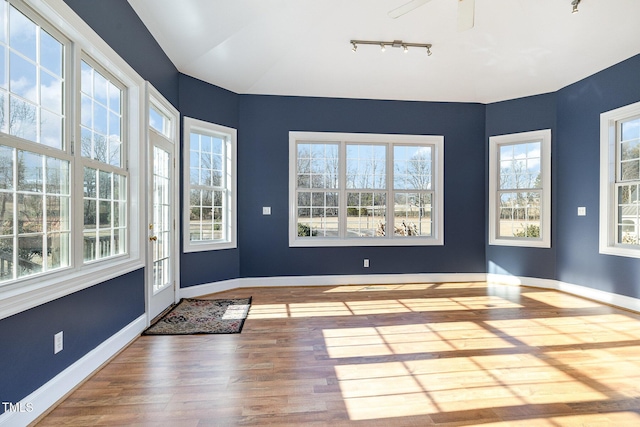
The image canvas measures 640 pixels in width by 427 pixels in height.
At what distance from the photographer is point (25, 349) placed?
181cm

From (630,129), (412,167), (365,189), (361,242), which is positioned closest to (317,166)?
A: (365,189)

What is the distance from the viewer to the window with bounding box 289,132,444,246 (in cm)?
532

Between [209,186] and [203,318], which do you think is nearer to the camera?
[203,318]

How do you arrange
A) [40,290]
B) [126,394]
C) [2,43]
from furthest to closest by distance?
[126,394] < [40,290] < [2,43]

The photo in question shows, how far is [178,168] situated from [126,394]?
9.14 ft

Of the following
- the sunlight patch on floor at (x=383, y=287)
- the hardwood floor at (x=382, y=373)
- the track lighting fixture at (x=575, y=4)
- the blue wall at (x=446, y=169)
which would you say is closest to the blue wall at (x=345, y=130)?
the blue wall at (x=446, y=169)

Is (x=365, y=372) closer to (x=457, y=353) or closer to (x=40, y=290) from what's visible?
(x=457, y=353)

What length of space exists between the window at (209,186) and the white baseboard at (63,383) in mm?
1762

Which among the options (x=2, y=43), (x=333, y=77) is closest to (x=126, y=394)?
(x=2, y=43)

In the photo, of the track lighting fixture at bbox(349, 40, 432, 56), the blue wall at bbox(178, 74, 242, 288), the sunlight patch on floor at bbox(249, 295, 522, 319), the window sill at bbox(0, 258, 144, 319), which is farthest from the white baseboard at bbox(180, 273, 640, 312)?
the track lighting fixture at bbox(349, 40, 432, 56)

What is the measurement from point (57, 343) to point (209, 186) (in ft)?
9.57

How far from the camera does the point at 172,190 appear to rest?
4129 mm

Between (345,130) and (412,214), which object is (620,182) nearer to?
(412,214)

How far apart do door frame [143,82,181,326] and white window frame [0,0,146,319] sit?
0.34 ft
